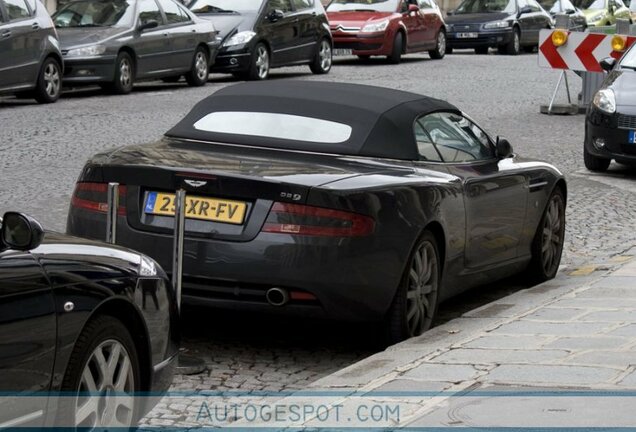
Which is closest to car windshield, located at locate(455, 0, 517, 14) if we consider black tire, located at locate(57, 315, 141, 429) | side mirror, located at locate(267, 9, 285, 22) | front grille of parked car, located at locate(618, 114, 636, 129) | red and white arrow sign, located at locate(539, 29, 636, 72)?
side mirror, located at locate(267, 9, 285, 22)

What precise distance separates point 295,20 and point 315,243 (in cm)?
2036

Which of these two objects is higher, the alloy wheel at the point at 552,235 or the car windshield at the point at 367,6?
the alloy wheel at the point at 552,235

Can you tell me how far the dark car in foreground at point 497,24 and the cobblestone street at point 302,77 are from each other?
13.4 feet

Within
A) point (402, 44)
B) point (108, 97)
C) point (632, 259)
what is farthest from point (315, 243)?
point (402, 44)

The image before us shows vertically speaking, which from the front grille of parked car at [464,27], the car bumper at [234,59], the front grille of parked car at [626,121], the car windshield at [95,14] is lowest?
the front grille of parked car at [464,27]

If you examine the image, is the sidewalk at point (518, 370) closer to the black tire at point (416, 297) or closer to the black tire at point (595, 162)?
the black tire at point (416, 297)

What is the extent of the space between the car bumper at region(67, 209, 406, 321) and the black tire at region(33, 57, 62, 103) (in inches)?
537

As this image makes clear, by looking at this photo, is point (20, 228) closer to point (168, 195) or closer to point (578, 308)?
point (168, 195)

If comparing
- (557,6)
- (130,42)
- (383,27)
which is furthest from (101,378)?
(557,6)

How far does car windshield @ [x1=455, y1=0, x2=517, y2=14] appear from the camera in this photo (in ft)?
125

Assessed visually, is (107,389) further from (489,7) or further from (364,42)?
(489,7)

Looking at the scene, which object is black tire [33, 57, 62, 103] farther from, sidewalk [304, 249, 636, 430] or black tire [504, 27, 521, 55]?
black tire [504, 27, 521, 55]

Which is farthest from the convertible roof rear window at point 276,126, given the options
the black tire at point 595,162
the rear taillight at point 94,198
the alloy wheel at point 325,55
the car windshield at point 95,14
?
the alloy wheel at point 325,55

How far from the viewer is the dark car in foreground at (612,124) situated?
50.4 feet
